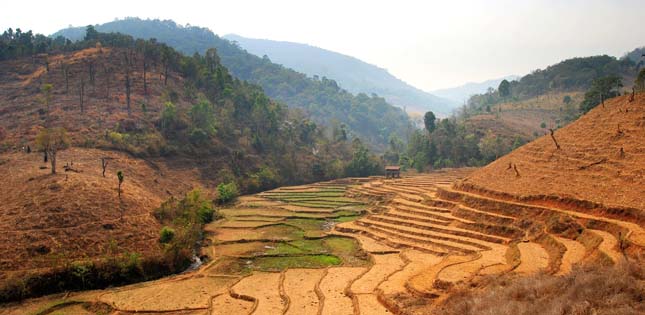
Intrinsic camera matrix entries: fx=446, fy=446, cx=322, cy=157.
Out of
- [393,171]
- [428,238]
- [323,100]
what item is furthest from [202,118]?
[323,100]

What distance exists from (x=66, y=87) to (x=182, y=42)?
135392mm

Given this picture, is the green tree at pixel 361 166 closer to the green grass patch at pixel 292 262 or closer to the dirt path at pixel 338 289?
the green grass patch at pixel 292 262

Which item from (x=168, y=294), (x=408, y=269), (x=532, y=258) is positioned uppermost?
(x=532, y=258)

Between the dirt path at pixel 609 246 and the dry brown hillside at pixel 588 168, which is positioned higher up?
the dry brown hillside at pixel 588 168

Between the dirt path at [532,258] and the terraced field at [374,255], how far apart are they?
42mm

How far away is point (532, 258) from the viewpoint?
787 inches

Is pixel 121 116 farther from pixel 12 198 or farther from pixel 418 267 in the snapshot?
pixel 418 267

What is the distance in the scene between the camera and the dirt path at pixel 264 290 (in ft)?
58.0

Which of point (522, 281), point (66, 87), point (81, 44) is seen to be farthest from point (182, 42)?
point (522, 281)

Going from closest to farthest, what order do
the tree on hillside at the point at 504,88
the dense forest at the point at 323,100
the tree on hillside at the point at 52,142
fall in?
the tree on hillside at the point at 52,142 < the tree on hillside at the point at 504,88 < the dense forest at the point at 323,100

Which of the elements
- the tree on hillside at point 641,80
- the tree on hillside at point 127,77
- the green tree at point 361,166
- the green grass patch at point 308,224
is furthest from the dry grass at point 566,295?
the green tree at point 361,166

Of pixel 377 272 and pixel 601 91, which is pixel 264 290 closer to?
pixel 377 272

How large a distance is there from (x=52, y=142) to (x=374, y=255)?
2622cm

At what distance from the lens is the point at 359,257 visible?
24828 mm
